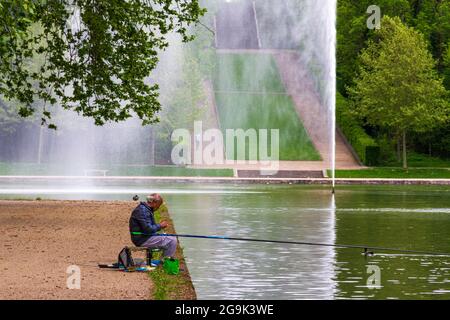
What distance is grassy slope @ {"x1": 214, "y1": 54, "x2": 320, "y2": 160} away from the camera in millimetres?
75938

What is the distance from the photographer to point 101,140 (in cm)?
7650

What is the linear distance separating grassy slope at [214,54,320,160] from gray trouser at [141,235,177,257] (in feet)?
167

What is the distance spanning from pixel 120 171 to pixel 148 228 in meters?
47.7

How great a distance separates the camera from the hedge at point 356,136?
70562 mm

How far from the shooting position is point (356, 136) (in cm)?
7325

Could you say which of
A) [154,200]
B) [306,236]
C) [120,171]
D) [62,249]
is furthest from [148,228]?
[120,171]

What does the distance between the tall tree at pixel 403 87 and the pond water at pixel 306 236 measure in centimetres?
1497

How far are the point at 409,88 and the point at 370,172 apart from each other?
646 cm

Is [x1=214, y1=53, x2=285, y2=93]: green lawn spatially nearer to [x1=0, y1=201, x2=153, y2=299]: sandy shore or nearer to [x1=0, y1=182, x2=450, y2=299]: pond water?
[x1=0, y1=182, x2=450, y2=299]: pond water

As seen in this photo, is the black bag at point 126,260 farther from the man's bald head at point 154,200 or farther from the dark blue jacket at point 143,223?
the man's bald head at point 154,200
